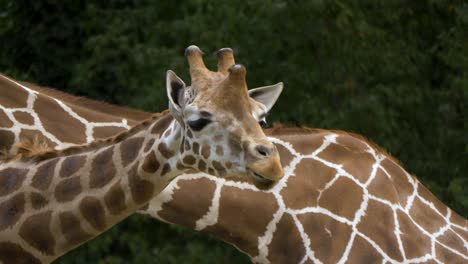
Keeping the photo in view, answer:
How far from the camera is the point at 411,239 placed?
8.33 meters

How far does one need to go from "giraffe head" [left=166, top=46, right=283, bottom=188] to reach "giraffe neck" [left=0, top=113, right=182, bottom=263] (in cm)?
16

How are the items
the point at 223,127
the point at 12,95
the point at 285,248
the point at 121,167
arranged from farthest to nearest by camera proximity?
1. the point at 12,95
2. the point at 285,248
3. the point at 121,167
4. the point at 223,127

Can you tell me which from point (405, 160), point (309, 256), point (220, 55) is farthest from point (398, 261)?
point (405, 160)

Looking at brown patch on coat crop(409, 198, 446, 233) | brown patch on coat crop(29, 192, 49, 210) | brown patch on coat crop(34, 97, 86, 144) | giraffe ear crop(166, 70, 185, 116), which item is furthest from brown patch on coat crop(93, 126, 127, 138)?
giraffe ear crop(166, 70, 185, 116)

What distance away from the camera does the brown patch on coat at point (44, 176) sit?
6.70m

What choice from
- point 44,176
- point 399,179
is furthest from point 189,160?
point 399,179

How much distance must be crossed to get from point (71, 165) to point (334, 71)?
4589 millimetres

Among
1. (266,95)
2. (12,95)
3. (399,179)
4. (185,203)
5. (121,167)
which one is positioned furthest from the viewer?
(399,179)

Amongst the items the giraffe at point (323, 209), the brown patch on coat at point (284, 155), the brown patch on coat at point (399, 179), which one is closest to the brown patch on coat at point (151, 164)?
the giraffe at point (323, 209)

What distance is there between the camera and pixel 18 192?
264 inches

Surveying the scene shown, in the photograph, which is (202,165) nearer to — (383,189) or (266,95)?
(266,95)

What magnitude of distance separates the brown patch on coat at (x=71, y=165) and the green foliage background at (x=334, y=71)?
4.08 meters

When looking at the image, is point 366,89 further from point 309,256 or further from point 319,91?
point 309,256

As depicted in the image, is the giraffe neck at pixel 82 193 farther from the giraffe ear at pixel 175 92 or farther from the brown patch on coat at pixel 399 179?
the brown patch on coat at pixel 399 179
